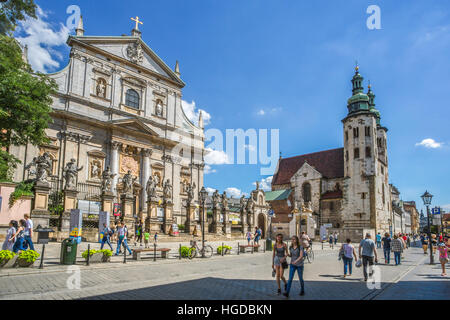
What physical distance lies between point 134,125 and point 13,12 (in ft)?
60.3

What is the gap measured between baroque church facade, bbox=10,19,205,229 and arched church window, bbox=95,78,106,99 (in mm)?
103

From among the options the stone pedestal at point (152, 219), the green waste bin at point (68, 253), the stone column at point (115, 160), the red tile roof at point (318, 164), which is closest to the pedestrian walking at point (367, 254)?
the green waste bin at point (68, 253)

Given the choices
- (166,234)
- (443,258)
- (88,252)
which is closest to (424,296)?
(443,258)

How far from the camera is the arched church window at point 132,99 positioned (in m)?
34.4

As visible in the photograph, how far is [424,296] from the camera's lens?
26.1 ft

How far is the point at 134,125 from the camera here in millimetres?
33094

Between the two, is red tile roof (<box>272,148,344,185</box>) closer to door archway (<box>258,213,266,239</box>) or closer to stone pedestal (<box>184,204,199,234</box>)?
door archway (<box>258,213,266,239</box>)

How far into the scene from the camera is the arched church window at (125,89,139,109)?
113ft

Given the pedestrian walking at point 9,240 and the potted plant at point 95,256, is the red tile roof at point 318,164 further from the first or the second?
the pedestrian walking at point 9,240

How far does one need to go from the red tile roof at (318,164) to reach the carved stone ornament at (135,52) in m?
32.6

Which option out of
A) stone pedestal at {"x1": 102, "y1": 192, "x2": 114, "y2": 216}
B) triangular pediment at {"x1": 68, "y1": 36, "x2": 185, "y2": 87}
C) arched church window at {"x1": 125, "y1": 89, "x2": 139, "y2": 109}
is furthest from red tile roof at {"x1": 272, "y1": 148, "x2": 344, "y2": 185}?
stone pedestal at {"x1": 102, "y1": 192, "x2": 114, "y2": 216}

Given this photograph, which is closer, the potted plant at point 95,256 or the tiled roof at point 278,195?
the potted plant at point 95,256

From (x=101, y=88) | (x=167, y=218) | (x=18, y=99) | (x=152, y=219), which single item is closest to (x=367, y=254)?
(x=18, y=99)
